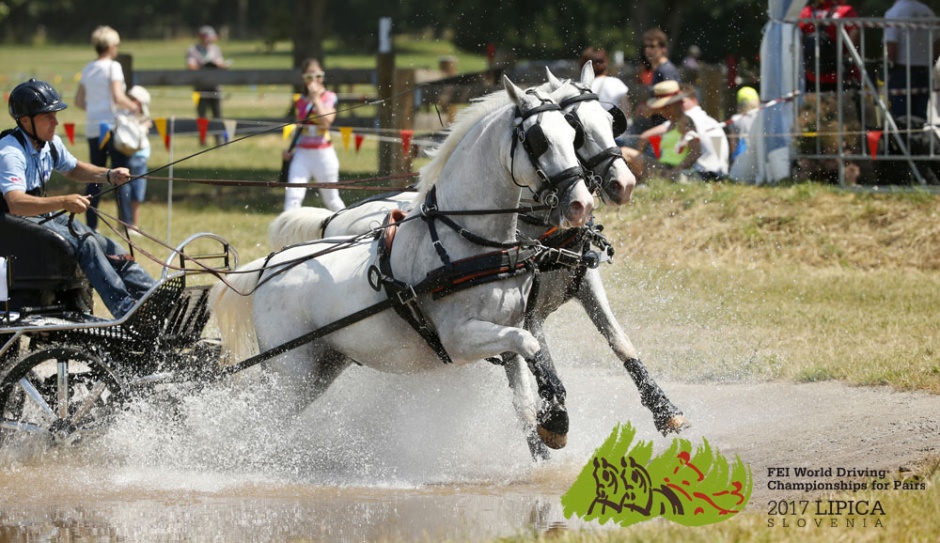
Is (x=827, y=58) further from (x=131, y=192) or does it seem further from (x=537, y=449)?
(x=537, y=449)

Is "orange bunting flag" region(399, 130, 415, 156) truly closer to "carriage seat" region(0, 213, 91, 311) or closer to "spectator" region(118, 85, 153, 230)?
"spectator" region(118, 85, 153, 230)

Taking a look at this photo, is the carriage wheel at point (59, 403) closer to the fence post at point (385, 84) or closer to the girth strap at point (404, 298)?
the girth strap at point (404, 298)

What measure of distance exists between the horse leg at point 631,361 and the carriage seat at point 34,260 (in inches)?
107

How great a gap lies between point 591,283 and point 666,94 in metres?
5.73

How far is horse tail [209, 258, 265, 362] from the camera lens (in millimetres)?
6746

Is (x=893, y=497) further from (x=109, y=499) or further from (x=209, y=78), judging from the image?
(x=209, y=78)

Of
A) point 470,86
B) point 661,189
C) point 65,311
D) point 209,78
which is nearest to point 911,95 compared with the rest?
point 661,189

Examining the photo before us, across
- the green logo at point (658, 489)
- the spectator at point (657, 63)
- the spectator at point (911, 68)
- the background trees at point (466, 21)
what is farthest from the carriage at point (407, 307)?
the spectator at point (911, 68)

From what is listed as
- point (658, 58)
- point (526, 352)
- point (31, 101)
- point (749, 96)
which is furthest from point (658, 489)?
point (749, 96)

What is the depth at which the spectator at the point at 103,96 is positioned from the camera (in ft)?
41.5

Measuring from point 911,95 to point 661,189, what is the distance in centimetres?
255

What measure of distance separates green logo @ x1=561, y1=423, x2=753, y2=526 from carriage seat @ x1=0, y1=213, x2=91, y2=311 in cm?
303

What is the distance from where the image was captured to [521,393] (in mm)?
6109

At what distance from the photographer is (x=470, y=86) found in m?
16.2
